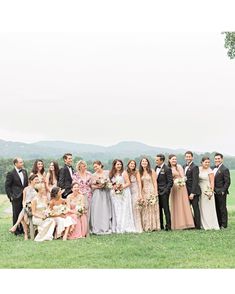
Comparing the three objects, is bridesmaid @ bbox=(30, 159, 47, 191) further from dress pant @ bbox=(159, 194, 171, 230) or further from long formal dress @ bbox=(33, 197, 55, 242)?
dress pant @ bbox=(159, 194, 171, 230)

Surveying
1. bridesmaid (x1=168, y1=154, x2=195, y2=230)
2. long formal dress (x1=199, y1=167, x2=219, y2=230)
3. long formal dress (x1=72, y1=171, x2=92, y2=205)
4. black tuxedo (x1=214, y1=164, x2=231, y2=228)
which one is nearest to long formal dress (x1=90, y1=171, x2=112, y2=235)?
long formal dress (x1=72, y1=171, x2=92, y2=205)

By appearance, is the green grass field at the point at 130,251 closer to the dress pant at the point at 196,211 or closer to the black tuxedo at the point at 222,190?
the dress pant at the point at 196,211

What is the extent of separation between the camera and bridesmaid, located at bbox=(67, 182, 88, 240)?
13.4 meters

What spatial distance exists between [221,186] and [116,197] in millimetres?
2645

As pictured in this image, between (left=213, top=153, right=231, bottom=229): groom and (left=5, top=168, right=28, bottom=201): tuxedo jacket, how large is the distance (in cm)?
466

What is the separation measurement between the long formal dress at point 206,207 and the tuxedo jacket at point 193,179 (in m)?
0.16

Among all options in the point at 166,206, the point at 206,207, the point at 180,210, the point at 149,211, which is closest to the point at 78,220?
the point at 149,211

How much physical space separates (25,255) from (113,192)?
10.3 feet

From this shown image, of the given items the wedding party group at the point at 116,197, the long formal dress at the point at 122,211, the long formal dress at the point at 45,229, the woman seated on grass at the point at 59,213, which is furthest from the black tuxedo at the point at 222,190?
the long formal dress at the point at 45,229

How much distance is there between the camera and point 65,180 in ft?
46.5

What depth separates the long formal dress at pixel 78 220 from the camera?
13.4 meters

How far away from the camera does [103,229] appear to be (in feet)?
45.6
